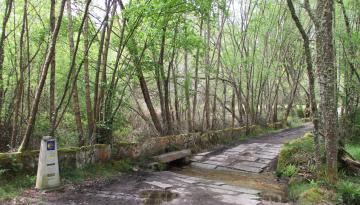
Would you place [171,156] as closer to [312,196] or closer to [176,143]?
[176,143]

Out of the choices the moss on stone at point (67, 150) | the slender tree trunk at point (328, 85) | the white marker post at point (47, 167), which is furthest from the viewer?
the moss on stone at point (67, 150)

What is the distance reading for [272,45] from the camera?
1845cm

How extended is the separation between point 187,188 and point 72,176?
98.6 inches

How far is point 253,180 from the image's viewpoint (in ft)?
27.0

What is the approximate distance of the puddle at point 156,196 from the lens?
572 cm

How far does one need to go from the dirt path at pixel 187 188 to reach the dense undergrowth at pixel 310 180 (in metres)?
0.38

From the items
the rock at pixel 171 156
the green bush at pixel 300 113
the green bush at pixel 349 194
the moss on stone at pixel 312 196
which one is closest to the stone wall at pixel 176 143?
the rock at pixel 171 156

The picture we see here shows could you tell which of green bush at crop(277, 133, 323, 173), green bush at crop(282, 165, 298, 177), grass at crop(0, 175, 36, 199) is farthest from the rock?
grass at crop(0, 175, 36, 199)

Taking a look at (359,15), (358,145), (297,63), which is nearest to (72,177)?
(358,145)

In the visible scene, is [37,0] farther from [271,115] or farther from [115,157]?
[271,115]

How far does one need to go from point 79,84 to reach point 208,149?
5646 mm

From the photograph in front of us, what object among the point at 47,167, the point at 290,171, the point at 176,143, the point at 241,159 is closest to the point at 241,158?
the point at 241,159

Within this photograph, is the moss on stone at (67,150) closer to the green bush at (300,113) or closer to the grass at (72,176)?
the grass at (72,176)

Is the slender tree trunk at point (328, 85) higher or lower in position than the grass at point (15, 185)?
higher
